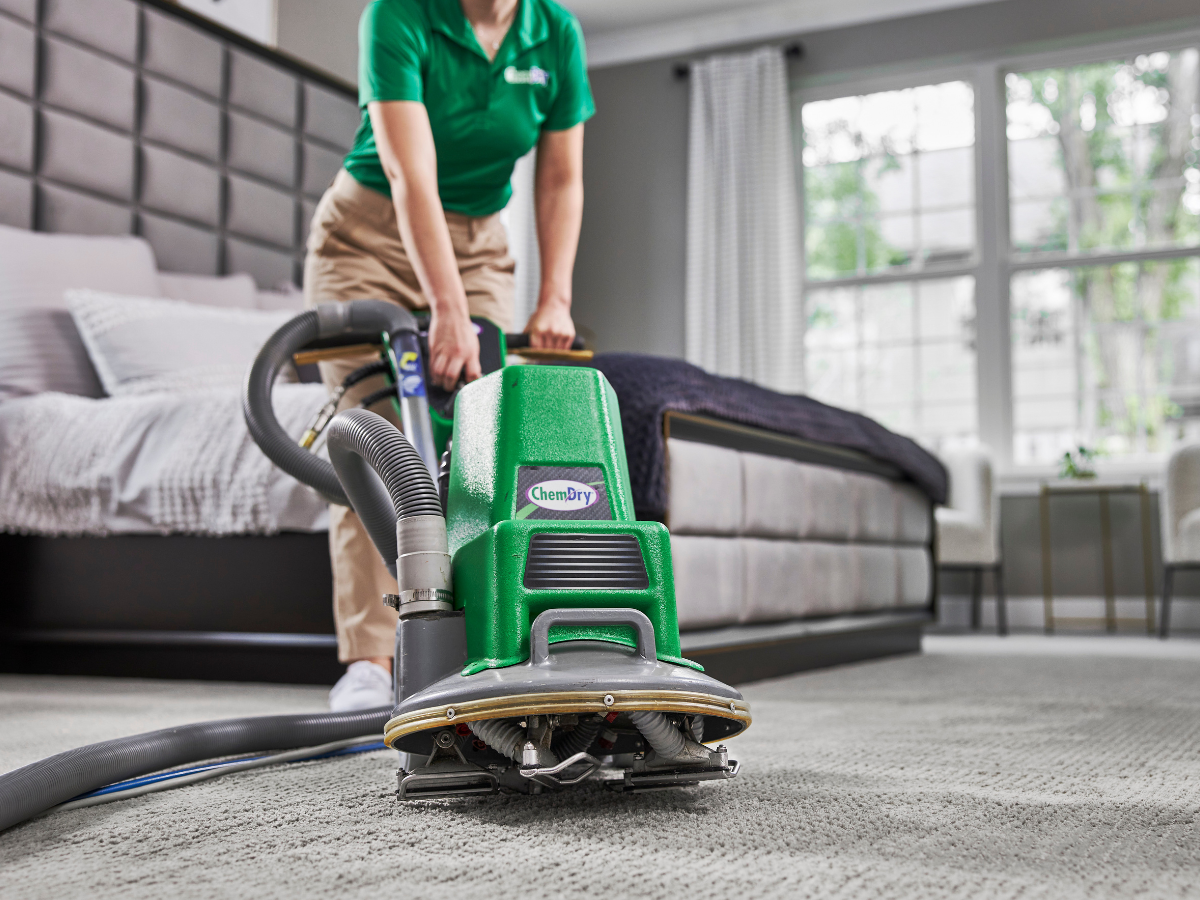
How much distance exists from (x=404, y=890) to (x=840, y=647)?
1.95 m

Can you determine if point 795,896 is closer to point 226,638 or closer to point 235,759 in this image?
point 235,759

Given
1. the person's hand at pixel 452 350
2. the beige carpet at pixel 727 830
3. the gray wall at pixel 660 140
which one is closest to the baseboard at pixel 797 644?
the beige carpet at pixel 727 830

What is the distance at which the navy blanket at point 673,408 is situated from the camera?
5.61 feet

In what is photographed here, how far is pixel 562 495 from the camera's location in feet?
2.81

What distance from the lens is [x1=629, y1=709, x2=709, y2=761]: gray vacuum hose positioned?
798mm

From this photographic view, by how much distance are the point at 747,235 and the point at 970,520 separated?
1.92 m

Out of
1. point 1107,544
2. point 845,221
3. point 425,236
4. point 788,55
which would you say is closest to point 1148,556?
point 1107,544

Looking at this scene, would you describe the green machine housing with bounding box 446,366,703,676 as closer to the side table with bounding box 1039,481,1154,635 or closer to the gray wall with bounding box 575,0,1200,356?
the side table with bounding box 1039,481,1154,635

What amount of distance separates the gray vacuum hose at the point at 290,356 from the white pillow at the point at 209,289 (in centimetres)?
221

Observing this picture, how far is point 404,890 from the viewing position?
25.4 inches

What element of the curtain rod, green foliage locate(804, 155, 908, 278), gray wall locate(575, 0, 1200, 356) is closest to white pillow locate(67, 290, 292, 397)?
gray wall locate(575, 0, 1200, 356)

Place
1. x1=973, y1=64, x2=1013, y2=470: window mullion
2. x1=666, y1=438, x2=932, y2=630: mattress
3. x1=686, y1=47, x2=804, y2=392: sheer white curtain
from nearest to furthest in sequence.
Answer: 1. x1=666, y1=438, x2=932, y2=630: mattress
2. x1=973, y1=64, x2=1013, y2=470: window mullion
3. x1=686, y1=47, x2=804, y2=392: sheer white curtain

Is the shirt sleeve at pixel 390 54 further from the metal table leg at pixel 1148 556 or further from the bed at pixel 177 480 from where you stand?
the metal table leg at pixel 1148 556

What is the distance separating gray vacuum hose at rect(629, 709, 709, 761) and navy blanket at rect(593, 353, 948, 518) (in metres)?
0.81
